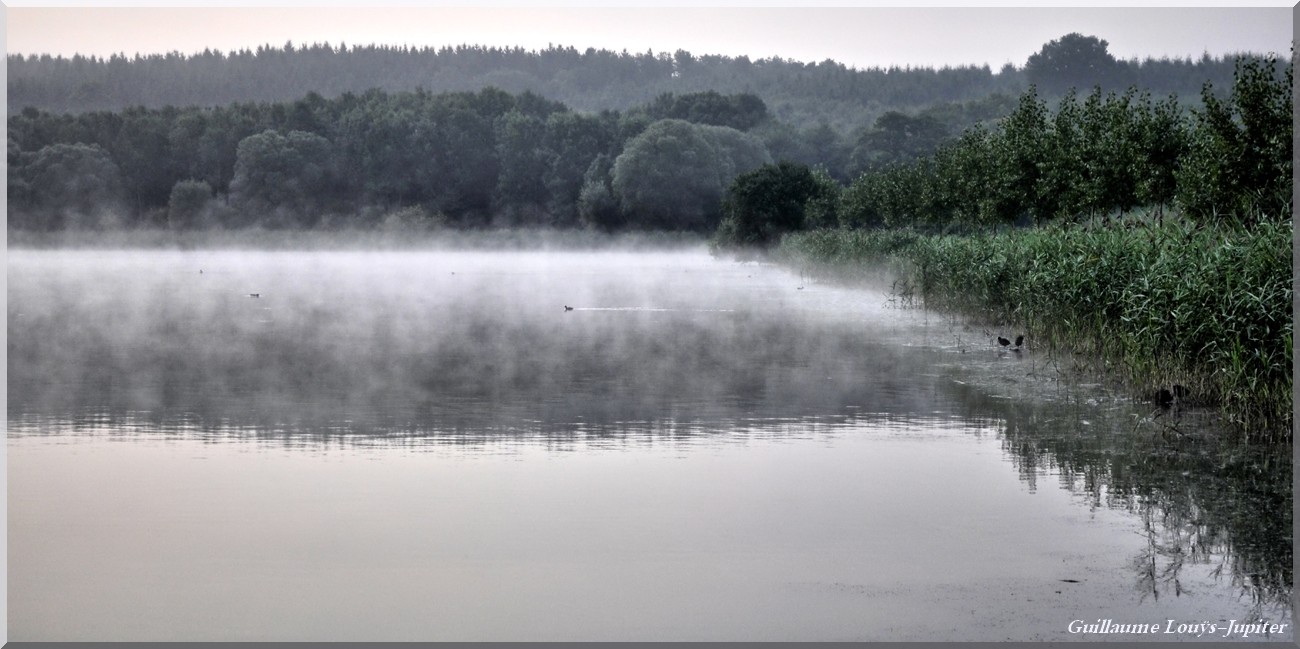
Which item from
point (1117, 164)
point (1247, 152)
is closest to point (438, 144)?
point (1117, 164)

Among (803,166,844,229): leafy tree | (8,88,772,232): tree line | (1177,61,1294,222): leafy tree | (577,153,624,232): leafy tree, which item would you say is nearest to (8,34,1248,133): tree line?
(8,88,772,232): tree line

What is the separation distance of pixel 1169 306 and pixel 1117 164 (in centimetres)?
1657

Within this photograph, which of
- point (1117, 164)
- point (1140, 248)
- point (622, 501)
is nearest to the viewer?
point (622, 501)

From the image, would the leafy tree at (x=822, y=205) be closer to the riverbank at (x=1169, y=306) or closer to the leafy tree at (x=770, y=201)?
the leafy tree at (x=770, y=201)

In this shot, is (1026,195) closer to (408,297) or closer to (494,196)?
(408,297)

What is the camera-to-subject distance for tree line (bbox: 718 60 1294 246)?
22062 mm

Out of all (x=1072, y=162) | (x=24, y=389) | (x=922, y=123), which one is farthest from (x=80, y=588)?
(x=922, y=123)

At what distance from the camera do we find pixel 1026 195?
3559cm

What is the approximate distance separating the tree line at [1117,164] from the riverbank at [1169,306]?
1.75 meters

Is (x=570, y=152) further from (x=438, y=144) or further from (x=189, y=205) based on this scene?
(x=189, y=205)

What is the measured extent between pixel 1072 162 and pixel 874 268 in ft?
37.0

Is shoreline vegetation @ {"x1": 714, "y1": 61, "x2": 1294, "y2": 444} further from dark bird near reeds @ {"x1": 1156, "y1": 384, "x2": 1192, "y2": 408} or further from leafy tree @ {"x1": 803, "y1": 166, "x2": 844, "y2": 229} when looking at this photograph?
leafy tree @ {"x1": 803, "y1": 166, "x2": 844, "y2": 229}

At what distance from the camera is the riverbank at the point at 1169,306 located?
472 inches

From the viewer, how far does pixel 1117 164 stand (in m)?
29.6
